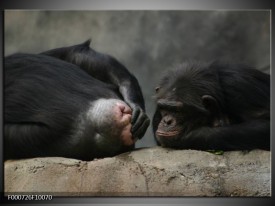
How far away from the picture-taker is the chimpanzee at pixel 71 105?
3033mm

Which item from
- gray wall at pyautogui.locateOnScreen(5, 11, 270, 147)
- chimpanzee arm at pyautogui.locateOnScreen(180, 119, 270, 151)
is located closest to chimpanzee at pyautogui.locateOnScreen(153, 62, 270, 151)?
chimpanzee arm at pyautogui.locateOnScreen(180, 119, 270, 151)

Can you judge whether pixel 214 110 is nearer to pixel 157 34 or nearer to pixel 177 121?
pixel 177 121

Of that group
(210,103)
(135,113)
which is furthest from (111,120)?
(210,103)

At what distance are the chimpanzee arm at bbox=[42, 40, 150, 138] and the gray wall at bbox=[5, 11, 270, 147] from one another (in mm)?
52

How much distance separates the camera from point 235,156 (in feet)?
9.89

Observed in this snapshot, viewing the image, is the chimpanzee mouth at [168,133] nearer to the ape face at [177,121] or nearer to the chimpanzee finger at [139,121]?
the ape face at [177,121]

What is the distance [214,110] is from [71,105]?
97cm

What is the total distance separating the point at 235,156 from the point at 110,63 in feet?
3.58

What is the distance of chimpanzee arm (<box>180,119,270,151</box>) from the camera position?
2961 millimetres

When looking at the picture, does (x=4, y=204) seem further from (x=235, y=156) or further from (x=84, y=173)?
(x=235, y=156)

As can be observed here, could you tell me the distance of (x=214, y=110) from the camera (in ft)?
10.0

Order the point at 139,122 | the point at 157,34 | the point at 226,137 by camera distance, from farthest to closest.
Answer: the point at 157,34 → the point at 139,122 → the point at 226,137

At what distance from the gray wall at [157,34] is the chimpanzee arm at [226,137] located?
425mm

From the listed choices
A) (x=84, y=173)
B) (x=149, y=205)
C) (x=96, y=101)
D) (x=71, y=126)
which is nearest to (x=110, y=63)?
(x=96, y=101)
